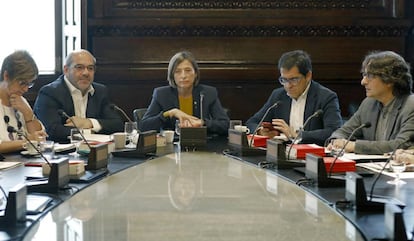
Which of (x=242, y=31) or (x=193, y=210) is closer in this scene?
(x=193, y=210)

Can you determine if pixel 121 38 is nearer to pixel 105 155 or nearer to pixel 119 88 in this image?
pixel 119 88

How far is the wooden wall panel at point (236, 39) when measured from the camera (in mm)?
6223

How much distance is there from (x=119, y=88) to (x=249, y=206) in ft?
12.6

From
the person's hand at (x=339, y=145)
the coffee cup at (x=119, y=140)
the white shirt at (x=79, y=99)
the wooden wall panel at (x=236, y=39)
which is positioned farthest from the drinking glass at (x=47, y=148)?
the wooden wall panel at (x=236, y=39)

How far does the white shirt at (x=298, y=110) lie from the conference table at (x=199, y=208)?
5.11 feet

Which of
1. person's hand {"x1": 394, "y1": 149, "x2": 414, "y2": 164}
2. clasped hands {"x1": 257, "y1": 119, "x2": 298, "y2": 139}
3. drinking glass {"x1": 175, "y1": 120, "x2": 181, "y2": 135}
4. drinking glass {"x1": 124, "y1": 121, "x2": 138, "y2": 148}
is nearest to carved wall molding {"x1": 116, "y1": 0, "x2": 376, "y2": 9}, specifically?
drinking glass {"x1": 175, "y1": 120, "x2": 181, "y2": 135}

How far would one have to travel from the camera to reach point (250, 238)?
2.09m

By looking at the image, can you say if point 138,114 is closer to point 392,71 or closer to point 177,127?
point 177,127

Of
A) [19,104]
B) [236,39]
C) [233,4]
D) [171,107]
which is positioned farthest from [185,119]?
[233,4]

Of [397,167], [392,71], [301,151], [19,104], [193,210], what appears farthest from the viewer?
[19,104]

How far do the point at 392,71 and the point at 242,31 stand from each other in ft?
7.20

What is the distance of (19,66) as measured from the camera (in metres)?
4.30

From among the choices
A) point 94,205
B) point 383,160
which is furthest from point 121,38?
point 94,205

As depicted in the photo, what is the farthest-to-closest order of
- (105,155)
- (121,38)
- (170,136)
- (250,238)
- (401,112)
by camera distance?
1. (121,38)
2. (170,136)
3. (401,112)
4. (105,155)
5. (250,238)
